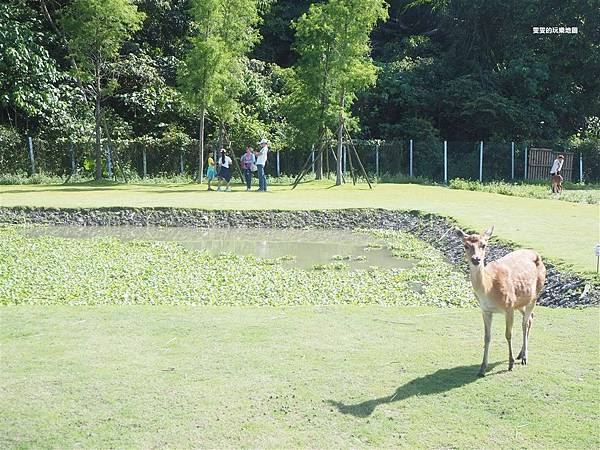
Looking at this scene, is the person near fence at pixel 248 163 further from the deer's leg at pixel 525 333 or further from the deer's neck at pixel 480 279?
the deer's neck at pixel 480 279

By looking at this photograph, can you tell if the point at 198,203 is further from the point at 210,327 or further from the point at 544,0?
the point at 544,0

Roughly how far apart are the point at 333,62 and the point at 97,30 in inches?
367

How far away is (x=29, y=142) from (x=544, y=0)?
25.2 m

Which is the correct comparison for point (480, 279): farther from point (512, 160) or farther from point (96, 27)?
point (512, 160)

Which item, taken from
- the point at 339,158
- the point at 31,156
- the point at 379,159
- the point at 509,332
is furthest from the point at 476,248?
the point at 379,159

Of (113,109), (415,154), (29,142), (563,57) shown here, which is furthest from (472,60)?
(29,142)

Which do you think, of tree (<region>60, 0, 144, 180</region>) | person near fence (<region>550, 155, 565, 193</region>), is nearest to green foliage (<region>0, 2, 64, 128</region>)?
tree (<region>60, 0, 144, 180</region>)

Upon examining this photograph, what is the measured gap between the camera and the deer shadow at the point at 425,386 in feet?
19.5

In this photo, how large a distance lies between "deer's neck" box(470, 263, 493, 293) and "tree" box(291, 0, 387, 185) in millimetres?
22249

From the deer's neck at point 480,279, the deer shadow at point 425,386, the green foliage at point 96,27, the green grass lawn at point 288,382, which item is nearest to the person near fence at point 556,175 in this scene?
the green foliage at point 96,27

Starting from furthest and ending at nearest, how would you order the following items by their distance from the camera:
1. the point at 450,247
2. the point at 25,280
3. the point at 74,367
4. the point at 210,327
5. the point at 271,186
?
the point at 271,186 < the point at 450,247 < the point at 25,280 < the point at 210,327 < the point at 74,367

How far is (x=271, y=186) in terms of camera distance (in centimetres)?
2944

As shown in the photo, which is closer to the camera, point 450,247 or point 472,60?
point 450,247

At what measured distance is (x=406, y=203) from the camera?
865 inches
